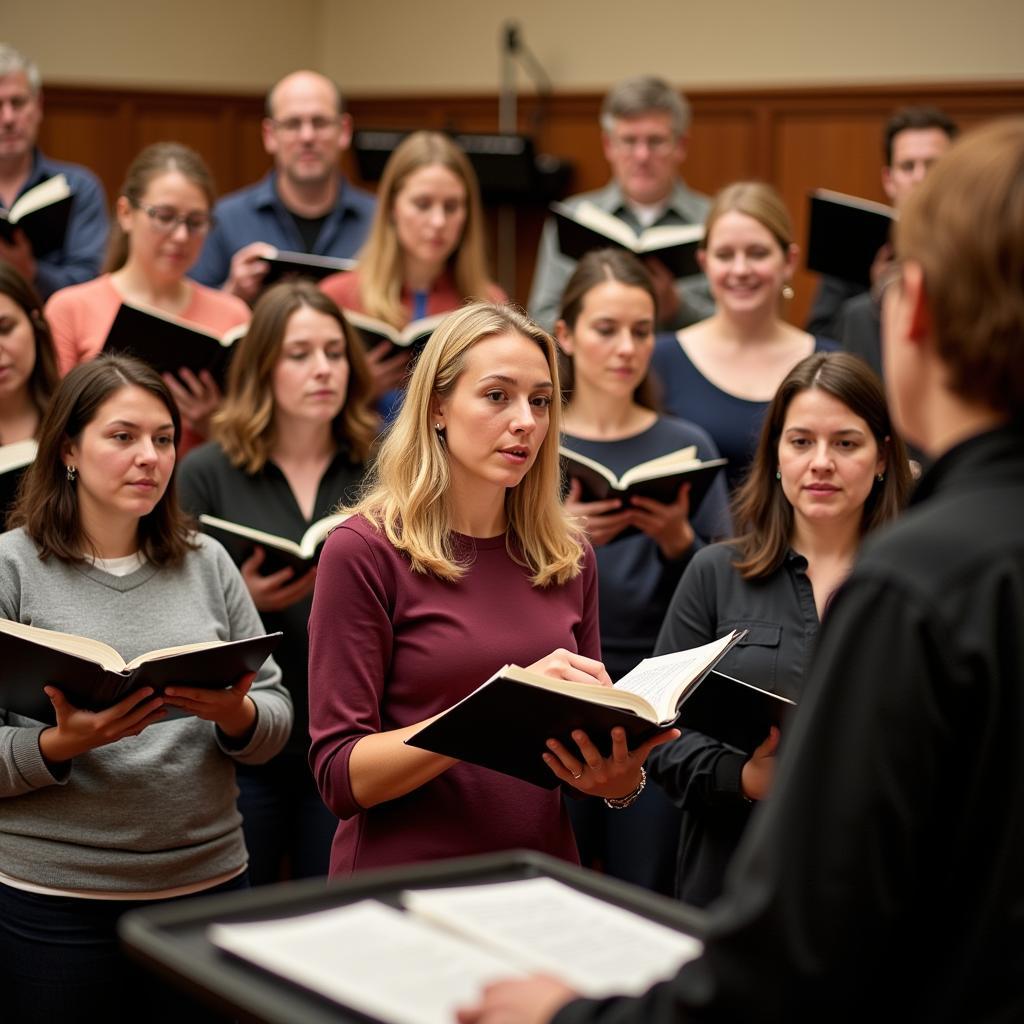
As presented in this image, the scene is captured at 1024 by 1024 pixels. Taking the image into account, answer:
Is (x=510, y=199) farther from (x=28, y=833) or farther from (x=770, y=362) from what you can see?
(x=28, y=833)

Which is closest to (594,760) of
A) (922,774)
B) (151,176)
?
(922,774)

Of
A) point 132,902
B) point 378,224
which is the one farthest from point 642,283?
point 132,902

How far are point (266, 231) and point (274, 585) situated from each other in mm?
1984

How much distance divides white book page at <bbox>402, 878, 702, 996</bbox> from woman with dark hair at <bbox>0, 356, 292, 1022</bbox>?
1153 millimetres

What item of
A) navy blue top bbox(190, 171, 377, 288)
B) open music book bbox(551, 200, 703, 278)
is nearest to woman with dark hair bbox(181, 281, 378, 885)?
open music book bbox(551, 200, 703, 278)

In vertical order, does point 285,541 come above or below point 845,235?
below

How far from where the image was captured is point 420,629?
2.16m

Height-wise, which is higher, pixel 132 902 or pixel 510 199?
pixel 510 199

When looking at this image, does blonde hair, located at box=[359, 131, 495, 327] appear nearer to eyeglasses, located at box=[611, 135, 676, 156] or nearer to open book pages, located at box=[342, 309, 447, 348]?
open book pages, located at box=[342, 309, 447, 348]

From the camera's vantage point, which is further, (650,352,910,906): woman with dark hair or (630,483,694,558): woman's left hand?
(630,483,694,558): woman's left hand

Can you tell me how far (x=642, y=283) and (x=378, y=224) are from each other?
35.5 inches

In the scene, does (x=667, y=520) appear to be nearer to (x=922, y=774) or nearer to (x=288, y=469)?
(x=288, y=469)

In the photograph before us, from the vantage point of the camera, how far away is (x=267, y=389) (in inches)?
130

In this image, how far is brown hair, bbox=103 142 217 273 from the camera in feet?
12.4
